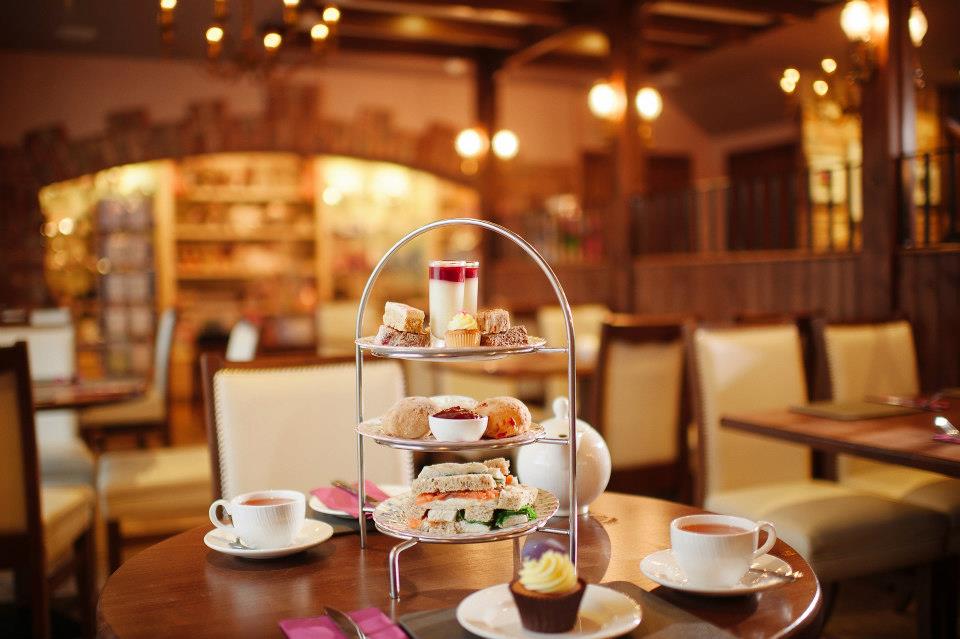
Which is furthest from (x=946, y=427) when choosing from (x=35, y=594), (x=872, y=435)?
Result: (x=35, y=594)

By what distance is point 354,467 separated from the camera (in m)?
2.07

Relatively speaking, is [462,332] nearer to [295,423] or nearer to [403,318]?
[403,318]

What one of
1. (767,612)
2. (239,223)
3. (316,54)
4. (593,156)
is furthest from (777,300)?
(239,223)

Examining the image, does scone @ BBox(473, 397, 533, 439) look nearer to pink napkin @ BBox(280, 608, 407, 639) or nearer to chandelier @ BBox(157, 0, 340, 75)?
pink napkin @ BBox(280, 608, 407, 639)

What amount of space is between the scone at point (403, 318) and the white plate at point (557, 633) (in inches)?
14.9

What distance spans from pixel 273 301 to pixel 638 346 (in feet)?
21.4

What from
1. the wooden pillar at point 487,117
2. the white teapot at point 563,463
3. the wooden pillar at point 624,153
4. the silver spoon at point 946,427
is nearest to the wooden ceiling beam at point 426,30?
the wooden pillar at point 487,117

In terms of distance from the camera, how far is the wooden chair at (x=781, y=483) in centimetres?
235

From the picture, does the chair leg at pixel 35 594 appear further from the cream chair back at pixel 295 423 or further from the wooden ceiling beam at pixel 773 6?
the wooden ceiling beam at pixel 773 6

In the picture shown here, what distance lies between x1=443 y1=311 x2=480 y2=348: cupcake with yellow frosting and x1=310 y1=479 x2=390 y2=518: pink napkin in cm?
47

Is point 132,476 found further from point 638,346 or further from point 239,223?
point 239,223

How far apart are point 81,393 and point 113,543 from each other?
714 mm

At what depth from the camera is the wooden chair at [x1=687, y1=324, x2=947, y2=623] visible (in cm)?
235

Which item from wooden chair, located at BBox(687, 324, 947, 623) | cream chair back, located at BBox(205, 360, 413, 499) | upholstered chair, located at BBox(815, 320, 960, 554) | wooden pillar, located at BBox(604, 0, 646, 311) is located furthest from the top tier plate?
wooden pillar, located at BBox(604, 0, 646, 311)
